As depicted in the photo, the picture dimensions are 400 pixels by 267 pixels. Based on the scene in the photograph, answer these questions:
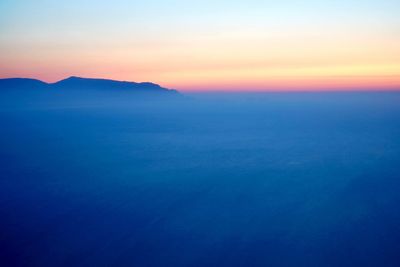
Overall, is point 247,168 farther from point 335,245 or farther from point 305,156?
point 335,245

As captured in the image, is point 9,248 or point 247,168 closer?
point 9,248

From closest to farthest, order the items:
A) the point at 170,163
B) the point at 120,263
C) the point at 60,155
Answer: the point at 120,263 < the point at 170,163 < the point at 60,155

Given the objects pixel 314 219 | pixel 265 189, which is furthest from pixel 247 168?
pixel 314 219

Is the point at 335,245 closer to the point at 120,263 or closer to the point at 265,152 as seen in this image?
the point at 120,263

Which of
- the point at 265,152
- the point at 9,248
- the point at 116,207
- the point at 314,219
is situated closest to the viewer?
the point at 9,248

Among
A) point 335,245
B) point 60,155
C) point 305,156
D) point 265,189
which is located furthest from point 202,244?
point 60,155

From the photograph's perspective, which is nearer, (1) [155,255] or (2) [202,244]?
(1) [155,255]

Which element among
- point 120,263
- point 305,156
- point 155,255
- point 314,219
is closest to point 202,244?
point 155,255

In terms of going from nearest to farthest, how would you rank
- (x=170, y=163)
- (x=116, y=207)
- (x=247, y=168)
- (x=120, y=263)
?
1. (x=120, y=263)
2. (x=116, y=207)
3. (x=247, y=168)
4. (x=170, y=163)

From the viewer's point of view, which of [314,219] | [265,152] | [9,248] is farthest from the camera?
[265,152]
